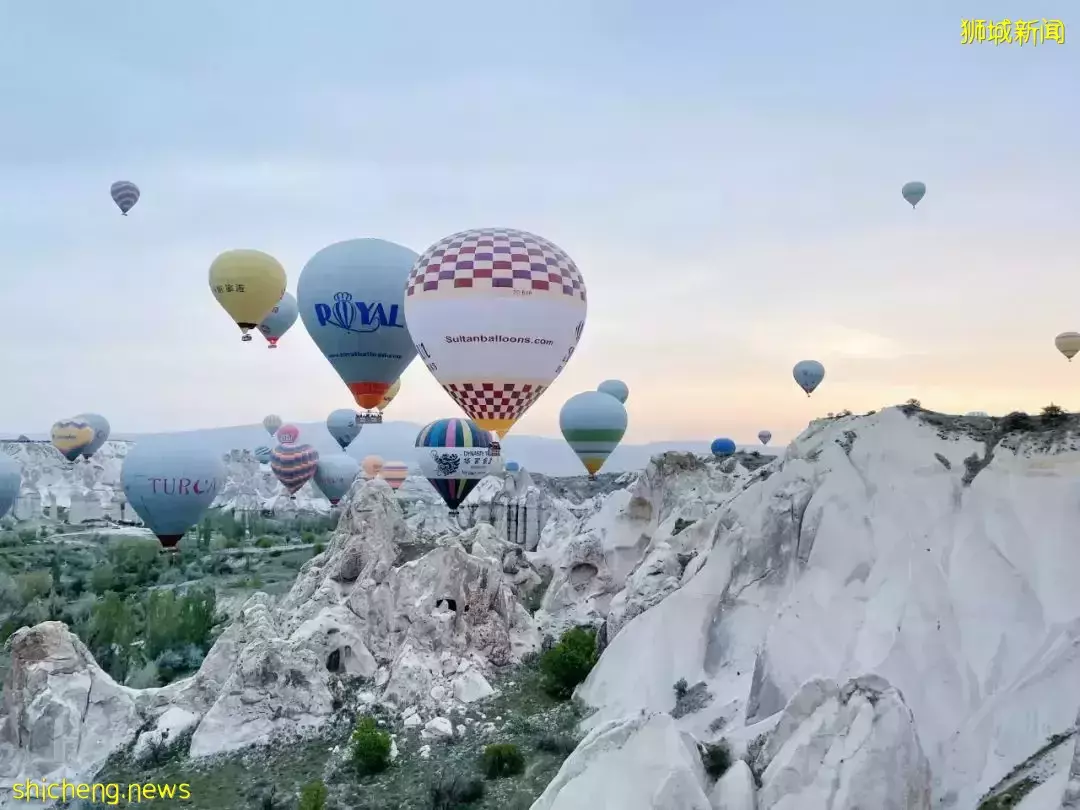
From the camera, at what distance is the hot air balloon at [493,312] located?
94.0 ft

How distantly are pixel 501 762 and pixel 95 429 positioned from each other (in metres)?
85.7

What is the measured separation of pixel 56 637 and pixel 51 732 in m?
2.45

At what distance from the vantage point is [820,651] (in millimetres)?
18109

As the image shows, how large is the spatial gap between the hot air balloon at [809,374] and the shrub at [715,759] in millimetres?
50745

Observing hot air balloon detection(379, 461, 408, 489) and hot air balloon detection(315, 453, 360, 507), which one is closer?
hot air balloon detection(379, 461, 408, 489)

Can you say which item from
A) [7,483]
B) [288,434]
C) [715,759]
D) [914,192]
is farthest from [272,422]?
[715,759]

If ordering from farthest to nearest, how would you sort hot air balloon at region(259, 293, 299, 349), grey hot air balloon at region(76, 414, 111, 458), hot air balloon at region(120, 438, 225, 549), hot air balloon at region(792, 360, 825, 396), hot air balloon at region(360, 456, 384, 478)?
grey hot air balloon at region(76, 414, 111, 458), hot air balloon at region(360, 456, 384, 478), hot air balloon at region(792, 360, 825, 396), hot air balloon at region(259, 293, 299, 349), hot air balloon at region(120, 438, 225, 549)

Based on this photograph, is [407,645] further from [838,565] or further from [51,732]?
[838,565]

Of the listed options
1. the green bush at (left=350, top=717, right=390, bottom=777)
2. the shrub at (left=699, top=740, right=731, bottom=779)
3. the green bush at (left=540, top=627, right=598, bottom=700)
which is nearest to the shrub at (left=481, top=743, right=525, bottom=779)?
the green bush at (left=350, top=717, right=390, bottom=777)

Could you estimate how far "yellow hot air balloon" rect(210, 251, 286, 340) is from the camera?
39844 mm

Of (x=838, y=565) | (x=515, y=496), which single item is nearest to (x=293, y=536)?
(x=515, y=496)

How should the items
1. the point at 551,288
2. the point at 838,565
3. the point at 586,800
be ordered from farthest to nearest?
the point at 551,288 < the point at 838,565 < the point at 586,800

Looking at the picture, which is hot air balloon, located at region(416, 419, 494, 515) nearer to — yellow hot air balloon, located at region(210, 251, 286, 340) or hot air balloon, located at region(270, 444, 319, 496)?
yellow hot air balloon, located at region(210, 251, 286, 340)

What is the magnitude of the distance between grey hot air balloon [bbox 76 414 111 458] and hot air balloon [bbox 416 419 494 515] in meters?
57.6
